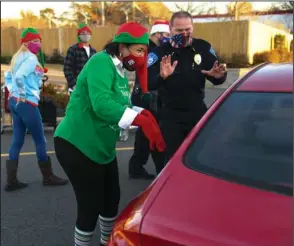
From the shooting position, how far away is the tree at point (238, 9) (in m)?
25.6

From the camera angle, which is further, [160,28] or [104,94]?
[160,28]

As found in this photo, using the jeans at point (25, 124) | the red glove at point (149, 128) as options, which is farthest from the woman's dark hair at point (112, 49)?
the jeans at point (25, 124)

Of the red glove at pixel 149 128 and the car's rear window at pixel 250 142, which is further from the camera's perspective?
the red glove at pixel 149 128

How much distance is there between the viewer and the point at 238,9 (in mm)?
26094

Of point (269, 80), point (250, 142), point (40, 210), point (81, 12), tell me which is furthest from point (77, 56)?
point (81, 12)

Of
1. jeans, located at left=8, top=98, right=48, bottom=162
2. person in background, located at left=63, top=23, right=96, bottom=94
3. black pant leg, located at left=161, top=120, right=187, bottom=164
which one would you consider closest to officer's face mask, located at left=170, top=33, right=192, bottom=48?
black pant leg, located at left=161, top=120, right=187, bottom=164

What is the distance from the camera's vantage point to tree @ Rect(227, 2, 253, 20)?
25.6 metres

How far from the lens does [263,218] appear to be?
1.51 metres

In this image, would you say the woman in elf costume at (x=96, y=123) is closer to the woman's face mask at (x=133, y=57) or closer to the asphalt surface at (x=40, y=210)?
the woman's face mask at (x=133, y=57)

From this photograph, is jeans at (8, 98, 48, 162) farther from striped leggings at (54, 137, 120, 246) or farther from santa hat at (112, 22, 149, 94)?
santa hat at (112, 22, 149, 94)

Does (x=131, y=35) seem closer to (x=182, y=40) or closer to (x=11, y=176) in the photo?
(x=182, y=40)

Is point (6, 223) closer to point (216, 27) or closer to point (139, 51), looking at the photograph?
point (139, 51)

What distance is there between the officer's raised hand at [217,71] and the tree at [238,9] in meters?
23.1

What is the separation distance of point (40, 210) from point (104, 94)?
96.6 inches
